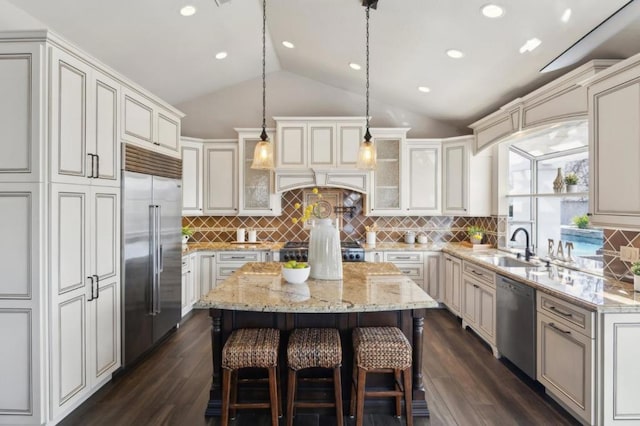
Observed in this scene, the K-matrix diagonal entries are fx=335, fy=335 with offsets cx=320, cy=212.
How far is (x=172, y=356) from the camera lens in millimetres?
3240

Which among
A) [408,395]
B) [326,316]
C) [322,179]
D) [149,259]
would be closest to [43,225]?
[149,259]

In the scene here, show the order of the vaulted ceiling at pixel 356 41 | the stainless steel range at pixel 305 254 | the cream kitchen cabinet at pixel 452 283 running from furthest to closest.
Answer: the stainless steel range at pixel 305 254 → the cream kitchen cabinet at pixel 452 283 → the vaulted ceiling at pixel 356 41

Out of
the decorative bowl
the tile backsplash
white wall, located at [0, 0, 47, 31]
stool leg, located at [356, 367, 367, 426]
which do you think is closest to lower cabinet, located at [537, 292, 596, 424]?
stool leg, located at [356, 367, 367, 426]

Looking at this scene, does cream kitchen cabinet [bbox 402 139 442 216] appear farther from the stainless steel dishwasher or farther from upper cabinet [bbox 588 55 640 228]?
upper cabinet [bbox 588 55 640 228]

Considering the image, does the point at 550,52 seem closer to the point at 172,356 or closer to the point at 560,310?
the point at 560,310

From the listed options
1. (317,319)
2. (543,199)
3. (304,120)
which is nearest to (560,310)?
(317,319)

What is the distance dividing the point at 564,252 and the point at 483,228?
1.57 meters

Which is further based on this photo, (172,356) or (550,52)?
(172,356)

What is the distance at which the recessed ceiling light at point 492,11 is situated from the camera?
2.46 metres

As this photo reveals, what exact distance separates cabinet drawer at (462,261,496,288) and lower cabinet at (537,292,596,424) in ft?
2.33

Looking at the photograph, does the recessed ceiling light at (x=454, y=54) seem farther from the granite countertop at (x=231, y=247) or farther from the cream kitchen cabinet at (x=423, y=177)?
the granite countertop at (x=231, y=247)

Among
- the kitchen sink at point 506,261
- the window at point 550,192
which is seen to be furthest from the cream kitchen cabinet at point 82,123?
the window at point 550,192

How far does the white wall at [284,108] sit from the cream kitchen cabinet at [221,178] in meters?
0.55

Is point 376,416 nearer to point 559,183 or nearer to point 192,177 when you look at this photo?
→ point 559,183
